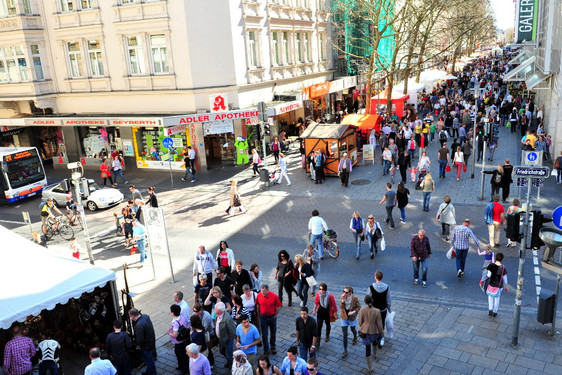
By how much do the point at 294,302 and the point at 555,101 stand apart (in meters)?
17.5

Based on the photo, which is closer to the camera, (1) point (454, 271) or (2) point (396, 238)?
(1) point (454, 271)

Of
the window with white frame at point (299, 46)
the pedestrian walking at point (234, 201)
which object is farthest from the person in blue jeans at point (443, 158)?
the window with white frame at point (299, 46)

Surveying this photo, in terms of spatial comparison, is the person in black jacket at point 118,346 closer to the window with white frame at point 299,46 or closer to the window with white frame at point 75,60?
the window with white frame at point 75,60

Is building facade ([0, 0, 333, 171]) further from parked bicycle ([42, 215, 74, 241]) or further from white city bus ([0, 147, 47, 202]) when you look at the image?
parked bicycle ([42, 215, 74, 241])

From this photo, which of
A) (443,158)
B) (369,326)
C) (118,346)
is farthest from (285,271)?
(443,158)

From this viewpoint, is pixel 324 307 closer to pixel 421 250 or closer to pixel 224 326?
pixel 224 326

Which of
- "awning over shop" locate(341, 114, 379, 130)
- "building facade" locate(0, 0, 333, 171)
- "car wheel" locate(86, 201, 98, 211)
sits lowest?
"car wheel" locate(86, 201, 98, 211)

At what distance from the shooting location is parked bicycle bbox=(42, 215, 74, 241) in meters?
17.2

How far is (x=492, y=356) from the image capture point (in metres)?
8.66

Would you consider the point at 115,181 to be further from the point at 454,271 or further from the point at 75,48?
the point at 454,271

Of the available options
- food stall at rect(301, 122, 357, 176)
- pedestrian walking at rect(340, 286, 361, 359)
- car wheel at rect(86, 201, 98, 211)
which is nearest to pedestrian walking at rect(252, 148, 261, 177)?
food stall at rect(301, 122, 357, 176)


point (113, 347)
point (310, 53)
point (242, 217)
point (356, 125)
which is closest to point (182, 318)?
point (113, 347)

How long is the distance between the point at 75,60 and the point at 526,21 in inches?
958

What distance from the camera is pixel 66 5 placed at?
85.1ft
